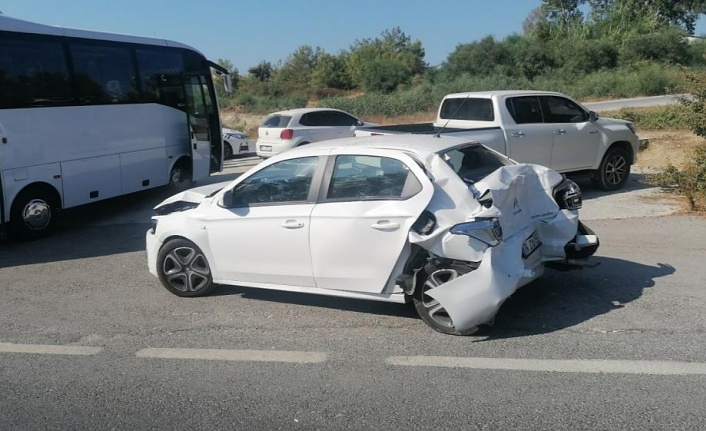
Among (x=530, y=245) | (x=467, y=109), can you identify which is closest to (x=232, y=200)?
(x=530, y=245)

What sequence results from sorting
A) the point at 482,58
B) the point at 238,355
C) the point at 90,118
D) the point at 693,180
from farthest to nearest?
the point at 482,58 → the point at 90,118 → the point at 693,180 → the point at 238,355

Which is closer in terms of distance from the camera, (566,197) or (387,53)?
(566,197)

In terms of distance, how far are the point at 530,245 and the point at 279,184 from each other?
2.32m

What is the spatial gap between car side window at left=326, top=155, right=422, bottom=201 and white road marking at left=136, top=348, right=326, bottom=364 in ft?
4.60

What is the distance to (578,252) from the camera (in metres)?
6.01

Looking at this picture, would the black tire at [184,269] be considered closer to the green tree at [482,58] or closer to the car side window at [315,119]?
the car side window at [315,119]

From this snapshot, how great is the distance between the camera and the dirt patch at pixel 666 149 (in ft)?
50.2

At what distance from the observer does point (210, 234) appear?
613cm

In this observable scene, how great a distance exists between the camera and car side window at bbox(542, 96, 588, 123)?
11453 mm

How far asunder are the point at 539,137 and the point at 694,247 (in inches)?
148

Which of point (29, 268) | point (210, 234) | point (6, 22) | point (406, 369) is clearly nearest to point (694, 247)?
point (406, 369)

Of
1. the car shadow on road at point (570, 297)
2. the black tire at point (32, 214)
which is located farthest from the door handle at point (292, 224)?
the black tire at point (32, 214)

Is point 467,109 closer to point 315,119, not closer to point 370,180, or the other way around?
point 370,180

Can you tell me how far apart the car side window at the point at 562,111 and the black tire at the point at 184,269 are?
7.38 m
